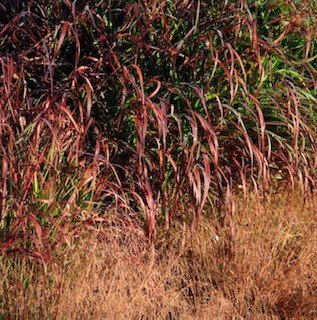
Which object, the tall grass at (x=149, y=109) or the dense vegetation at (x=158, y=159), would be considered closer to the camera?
the dense vegetation at (x=158, y=159)

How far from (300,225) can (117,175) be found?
1060mm

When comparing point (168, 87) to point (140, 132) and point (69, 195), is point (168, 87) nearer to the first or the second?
point (140, 132)

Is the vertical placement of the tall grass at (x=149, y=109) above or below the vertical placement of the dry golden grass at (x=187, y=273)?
above

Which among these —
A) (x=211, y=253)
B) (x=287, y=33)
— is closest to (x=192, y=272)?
(x=211, y=253)

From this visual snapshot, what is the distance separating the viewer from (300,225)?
5.05m

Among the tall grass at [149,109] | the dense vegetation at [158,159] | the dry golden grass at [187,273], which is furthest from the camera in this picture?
the tall grass at [149,109]

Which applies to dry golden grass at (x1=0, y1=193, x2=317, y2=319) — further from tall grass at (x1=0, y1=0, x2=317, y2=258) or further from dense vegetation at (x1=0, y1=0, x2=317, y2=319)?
tall grass at (x1=0, y1=0, x2=317, y2=258)

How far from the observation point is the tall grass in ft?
15.6

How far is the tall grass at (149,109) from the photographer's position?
4742 mm

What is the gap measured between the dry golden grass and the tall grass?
0.12m

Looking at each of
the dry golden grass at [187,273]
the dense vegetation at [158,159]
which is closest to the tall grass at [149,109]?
the dense vegetation at [158,159]

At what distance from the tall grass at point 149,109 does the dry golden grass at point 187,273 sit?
0.12 meters

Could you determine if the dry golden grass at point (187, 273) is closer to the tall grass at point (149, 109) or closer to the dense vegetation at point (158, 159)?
the dense vegetation at point (158, 159)

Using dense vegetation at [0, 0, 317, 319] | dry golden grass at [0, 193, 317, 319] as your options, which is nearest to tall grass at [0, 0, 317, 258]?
dense vegetation at [0, 0, 317, 319]
